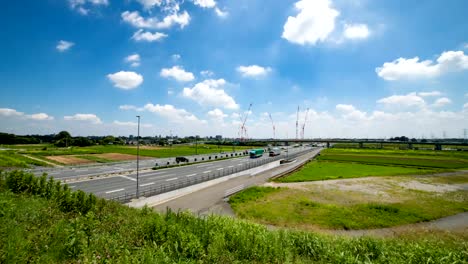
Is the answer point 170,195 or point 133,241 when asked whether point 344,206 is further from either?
point 133,241

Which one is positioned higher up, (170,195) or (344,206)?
(170,195)

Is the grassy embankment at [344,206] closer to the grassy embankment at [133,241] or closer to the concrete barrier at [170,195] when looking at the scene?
the concrete barrier at [170,195]

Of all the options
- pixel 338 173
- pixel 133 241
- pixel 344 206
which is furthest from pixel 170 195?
pixel 338 173

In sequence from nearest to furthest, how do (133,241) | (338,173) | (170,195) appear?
(133,241) < (170,195) < (338,173)

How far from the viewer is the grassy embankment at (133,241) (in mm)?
7755

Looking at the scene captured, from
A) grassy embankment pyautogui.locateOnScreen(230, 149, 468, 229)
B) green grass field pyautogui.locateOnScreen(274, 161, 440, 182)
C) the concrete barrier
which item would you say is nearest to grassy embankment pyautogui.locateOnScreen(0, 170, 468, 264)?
grassy embankment pyautogui.locateOnScreen(230, 149, 468, 229)

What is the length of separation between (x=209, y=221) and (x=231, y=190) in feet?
75.8

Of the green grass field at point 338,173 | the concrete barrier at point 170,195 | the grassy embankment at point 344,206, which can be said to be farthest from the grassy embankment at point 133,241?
the green grass field at point 338,173

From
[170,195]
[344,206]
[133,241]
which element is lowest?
[344,206]

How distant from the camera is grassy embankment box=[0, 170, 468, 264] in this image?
7.75 m

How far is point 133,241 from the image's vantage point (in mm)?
9633

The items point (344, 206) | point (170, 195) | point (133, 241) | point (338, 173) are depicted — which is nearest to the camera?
point (133, 241)

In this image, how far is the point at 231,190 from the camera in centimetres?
3659

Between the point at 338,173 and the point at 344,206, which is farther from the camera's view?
the point at 338,173
